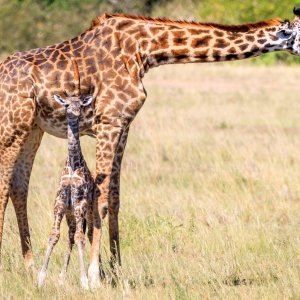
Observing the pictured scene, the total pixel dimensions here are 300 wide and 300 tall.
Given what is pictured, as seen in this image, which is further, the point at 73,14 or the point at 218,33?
the point at 73,14

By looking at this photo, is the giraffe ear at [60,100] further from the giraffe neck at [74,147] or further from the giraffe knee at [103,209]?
the giraffe knee at [103,209]

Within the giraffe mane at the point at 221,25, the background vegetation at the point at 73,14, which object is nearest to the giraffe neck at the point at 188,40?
the giraffe mane at the point at 221,25

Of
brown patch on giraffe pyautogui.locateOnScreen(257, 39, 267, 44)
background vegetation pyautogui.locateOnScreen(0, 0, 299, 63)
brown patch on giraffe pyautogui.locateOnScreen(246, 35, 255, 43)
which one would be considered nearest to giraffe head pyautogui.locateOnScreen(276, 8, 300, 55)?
brown patch on giraffe pyautogui.locateOnScreen(257, 39, 267, 44)

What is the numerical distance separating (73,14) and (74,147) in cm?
3165

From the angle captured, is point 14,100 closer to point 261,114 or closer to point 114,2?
point 261,114

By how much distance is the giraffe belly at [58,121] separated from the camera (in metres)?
8.06

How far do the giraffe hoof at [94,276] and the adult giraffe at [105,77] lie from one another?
10mm

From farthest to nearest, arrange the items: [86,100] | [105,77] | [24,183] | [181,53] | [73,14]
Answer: [73,14] → [24,183] → [181,53] → [105,77] → [86,100]

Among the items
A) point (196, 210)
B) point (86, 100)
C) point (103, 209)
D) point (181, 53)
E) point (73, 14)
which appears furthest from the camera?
point (73, 14)

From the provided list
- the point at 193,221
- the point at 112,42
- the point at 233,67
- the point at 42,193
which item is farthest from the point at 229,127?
the point at 233,67

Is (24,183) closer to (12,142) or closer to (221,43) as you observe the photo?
(12,142)

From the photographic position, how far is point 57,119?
8.12 metres

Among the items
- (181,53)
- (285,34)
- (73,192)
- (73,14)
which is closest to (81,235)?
(73,192)

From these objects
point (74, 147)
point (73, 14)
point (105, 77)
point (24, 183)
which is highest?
point (73, 14)
